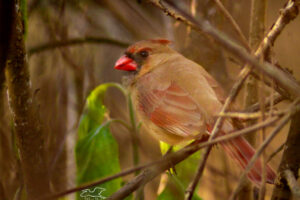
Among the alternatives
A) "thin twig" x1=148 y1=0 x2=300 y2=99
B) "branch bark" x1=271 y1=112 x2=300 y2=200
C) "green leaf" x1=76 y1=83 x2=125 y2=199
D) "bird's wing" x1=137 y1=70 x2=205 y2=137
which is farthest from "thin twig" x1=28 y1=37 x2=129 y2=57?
→ "branch bark" x1=271 y1=112 x2=300 y2=200

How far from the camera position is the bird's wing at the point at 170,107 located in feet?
5.12

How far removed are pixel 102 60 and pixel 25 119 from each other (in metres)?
2.41

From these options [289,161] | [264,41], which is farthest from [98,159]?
[264,41]

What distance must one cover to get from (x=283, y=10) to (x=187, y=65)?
772 millimetres

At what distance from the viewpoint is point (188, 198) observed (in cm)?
98

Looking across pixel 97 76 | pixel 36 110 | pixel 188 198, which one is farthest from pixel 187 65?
pixel 97 76

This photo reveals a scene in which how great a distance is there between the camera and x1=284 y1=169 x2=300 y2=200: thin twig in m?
1.03

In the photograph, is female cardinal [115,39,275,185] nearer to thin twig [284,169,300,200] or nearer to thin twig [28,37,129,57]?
thin twig [284,169,300,200]

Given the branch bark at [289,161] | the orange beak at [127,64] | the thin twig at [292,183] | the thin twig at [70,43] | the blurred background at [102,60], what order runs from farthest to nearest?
the thin twig at [70,43] < the blurred background at [102,60] < the orange beak at [127,64] < the branch bark at [289,161] < the thin twig at [292,183]

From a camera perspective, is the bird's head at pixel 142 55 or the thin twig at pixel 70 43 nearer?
the bird's head at pixel 142 55

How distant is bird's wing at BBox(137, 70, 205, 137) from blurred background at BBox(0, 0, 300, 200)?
2.16 feet

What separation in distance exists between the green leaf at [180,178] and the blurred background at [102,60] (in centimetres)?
81

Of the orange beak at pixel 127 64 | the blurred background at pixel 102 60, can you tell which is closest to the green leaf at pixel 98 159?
the orange beak at pixel 127 64

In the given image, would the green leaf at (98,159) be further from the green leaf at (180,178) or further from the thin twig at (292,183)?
the thin twig at (292,183)
